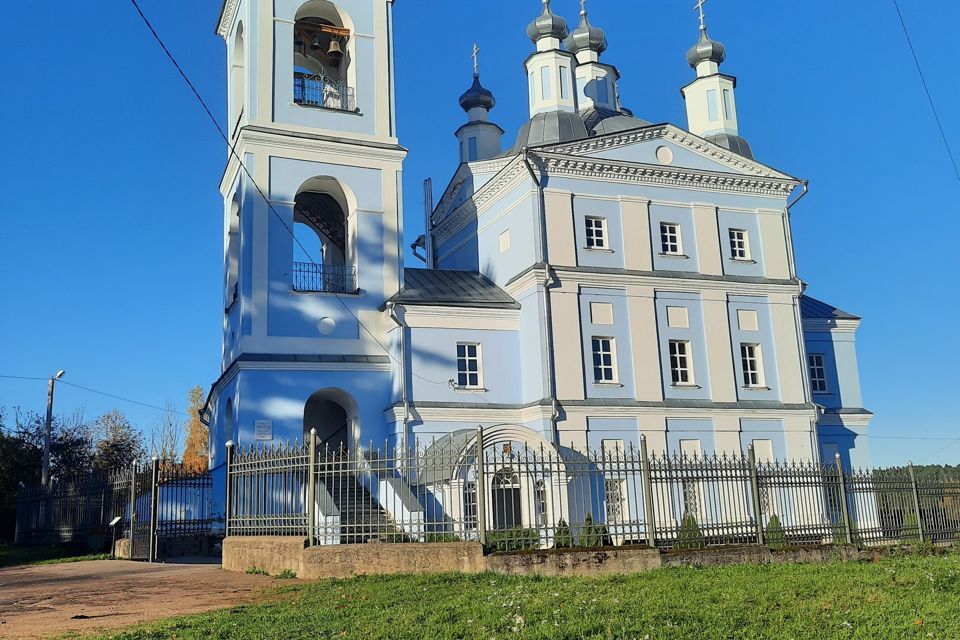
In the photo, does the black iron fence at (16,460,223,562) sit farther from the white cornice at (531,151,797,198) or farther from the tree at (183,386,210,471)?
the tree at (183,386,210,471)

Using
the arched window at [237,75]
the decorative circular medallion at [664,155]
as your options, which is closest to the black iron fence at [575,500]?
the decorative circular medallion at [664,155]

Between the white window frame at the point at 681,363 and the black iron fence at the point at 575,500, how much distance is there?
7628mm

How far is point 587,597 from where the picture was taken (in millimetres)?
10234

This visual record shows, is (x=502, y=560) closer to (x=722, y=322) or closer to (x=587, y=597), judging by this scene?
(x=587, y=597)

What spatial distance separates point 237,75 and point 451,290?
9054 mm

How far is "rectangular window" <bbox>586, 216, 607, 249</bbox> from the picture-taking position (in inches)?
1036

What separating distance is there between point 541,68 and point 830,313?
12.4 metres

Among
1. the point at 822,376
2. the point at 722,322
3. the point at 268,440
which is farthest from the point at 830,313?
the point at 268,440

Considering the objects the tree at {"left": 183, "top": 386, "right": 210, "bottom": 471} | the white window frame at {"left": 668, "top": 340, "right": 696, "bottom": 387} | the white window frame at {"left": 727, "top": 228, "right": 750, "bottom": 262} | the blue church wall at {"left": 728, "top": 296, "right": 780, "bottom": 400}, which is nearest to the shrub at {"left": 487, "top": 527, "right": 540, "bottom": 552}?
the white window frame at {"left": 668, "top": 340, "right": 696, "bottom": 387}

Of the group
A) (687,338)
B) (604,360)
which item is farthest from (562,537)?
(687,338)

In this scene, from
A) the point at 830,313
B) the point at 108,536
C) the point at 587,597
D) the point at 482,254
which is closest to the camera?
the point at 587,597

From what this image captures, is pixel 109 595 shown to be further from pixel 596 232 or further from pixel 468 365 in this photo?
pixel 596 232

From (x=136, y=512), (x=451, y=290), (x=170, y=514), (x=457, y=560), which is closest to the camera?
(x=457, y=560)

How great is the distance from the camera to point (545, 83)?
99.5ft
